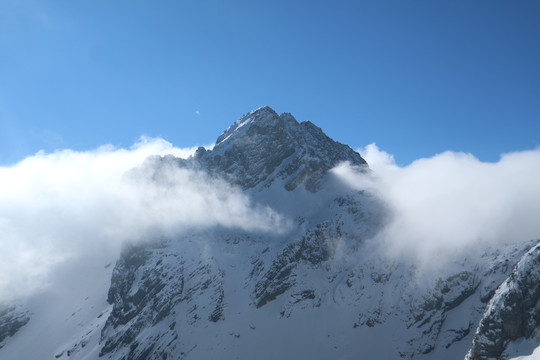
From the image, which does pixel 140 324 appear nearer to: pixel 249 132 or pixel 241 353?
pixel 241 353

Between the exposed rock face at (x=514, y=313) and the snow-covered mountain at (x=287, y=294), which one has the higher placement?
the snow-covered mountain at (x=287, y=294)

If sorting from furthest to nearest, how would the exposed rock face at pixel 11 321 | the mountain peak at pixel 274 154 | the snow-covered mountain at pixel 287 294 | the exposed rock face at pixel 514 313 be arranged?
the mountain peak at pixel 274 154 → the exposed rock face at pixel 11 321 → the snow-covered mountain at pixel 287 294 → the exposed rock face at pixel 514 313

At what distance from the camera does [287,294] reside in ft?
291

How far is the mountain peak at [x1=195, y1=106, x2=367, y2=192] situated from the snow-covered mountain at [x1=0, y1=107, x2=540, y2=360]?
56 centimetres

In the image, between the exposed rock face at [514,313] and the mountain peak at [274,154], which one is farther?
the mountain peak at [274,154]

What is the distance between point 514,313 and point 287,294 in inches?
2115

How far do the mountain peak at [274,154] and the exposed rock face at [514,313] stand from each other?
7709 cm

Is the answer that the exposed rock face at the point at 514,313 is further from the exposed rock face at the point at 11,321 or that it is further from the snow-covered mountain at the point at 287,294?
the exposed rock face at the point at 11,321

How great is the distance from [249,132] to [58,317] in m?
86.3

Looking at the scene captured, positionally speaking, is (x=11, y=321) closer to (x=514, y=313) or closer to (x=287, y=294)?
(x=287, y=294)

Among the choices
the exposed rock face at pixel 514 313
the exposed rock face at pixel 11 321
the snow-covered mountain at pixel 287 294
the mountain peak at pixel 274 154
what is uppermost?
the mountain peak at pixel 274 154

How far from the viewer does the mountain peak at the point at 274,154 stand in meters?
126

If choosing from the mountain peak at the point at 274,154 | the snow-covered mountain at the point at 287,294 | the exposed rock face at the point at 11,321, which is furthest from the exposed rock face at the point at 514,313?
the exposed rock face at the point at 11,321

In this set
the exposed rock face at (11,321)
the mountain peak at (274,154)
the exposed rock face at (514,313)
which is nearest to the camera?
the exposed rock face at (514,313)
